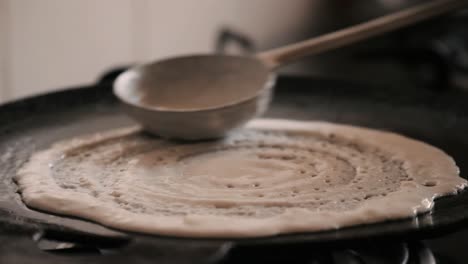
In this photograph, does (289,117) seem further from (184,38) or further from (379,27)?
(184,38)

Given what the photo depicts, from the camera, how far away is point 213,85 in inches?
38.3

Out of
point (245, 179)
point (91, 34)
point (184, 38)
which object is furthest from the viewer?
point (184, 38)

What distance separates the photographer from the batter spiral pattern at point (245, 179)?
63 centimetres

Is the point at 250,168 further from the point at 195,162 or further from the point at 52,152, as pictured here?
the point at 52,152

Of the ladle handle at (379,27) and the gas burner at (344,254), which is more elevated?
the ladle handle at (379,27)

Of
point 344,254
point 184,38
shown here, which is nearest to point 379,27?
point 344,254

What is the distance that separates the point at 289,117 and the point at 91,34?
522mm

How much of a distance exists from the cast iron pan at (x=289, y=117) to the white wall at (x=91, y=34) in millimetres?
168

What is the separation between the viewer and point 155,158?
838mm

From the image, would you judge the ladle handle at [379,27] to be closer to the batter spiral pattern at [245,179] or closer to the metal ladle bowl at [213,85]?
the metal ladle bowl at [213,85]

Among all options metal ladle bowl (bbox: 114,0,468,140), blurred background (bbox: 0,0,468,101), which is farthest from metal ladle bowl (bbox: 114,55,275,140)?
blurred background (bbox: 0,0,468,101)

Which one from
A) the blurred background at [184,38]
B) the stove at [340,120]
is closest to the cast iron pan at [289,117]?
the stove at [340,120]

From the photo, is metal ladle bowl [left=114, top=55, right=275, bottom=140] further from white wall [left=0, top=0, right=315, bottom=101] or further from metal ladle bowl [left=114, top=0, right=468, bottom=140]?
white wall [left=0, top=0, right=315, bottom=101]

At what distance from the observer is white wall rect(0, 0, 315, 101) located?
1.19 meters
